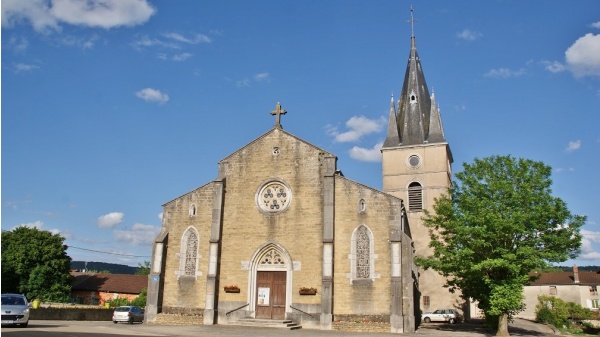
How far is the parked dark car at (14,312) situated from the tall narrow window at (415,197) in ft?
87.0

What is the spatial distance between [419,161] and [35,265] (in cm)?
3419

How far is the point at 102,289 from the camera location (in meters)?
51.4

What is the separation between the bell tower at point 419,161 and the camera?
114ft

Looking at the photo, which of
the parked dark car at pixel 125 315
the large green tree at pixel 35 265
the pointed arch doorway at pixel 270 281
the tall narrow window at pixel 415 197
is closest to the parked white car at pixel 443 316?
the tall narrow window at pixel 415 197

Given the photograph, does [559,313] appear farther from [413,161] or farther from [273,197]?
[273,197]

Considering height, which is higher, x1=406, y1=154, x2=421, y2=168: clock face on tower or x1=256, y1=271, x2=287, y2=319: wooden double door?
x1=406, y1=154, x2=421, y2=168: clock face on tower

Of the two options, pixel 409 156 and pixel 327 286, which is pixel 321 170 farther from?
pixel 409 156

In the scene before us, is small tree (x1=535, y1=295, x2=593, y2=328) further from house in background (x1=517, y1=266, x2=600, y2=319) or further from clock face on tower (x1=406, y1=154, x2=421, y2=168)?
clock face on tower (x1=406, y1=154, x2=421, y2=168)

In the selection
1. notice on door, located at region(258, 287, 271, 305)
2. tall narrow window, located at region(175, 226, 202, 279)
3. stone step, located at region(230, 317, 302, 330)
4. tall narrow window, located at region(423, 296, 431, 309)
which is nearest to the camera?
stone step, located at region(230, 317, 302, 330)

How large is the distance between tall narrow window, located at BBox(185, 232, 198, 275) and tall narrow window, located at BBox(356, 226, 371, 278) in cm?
888

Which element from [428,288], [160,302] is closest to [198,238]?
[160,302]

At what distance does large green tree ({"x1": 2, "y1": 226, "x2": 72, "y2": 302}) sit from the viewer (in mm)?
41875

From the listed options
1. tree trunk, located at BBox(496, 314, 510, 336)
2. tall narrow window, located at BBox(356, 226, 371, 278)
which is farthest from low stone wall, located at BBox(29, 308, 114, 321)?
tree trunk, located at BBox(496, 314, 510, 336)

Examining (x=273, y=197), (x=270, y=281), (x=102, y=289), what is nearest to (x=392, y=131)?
(x=273, y=197)
